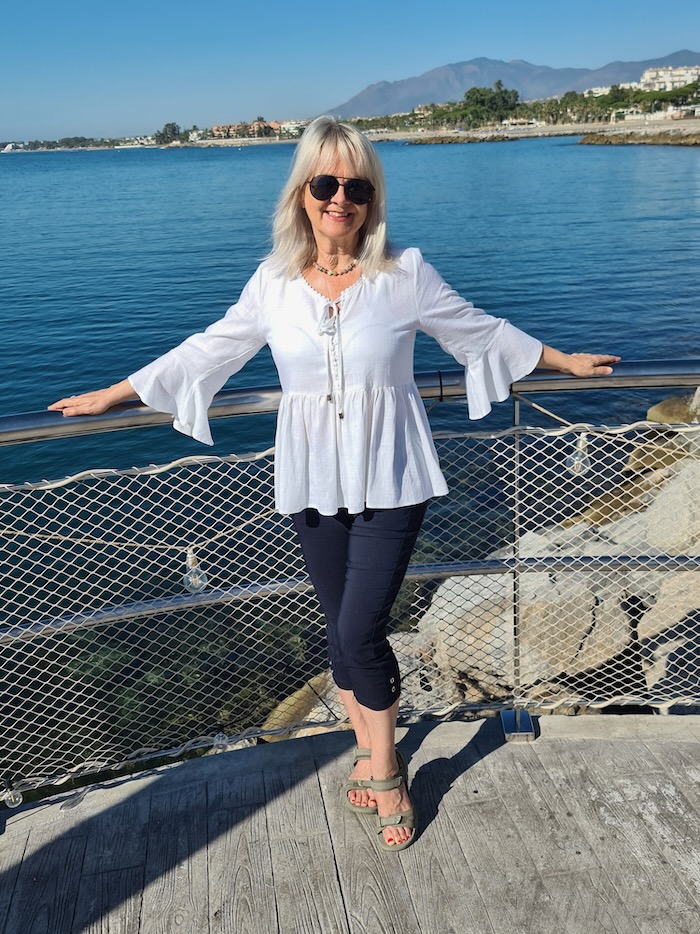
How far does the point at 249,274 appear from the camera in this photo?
75.3 ft

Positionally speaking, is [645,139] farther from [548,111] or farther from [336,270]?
[336,270]

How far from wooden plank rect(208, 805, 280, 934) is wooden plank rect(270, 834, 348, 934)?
0.08ft

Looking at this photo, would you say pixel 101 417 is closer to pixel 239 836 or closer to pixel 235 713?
pixel 239 836

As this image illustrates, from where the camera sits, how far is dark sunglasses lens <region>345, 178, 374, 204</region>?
2.01m

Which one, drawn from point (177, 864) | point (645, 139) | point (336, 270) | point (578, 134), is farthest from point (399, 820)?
point (578, 134)

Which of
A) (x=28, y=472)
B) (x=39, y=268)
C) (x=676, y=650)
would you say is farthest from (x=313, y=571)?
(x=39, y=268)

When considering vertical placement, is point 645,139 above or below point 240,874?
below

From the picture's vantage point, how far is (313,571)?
2254 mm

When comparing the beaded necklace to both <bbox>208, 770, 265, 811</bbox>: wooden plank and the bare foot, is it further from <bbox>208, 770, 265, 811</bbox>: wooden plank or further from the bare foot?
<bbox>208, 770, 265, 811</bbox>: wooden plank

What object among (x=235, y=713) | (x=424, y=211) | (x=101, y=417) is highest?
(x=101, y=417)

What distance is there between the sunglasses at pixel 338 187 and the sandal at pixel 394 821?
1.67 meters

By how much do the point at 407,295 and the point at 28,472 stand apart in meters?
10.1

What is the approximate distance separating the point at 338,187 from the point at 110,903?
2011mm

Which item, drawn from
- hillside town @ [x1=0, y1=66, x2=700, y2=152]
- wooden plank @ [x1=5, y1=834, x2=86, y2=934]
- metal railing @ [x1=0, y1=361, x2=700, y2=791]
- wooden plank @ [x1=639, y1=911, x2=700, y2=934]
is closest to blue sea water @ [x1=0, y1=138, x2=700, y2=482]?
metal railing @ [x1=0, y1=361, x2=700, y2=791]
